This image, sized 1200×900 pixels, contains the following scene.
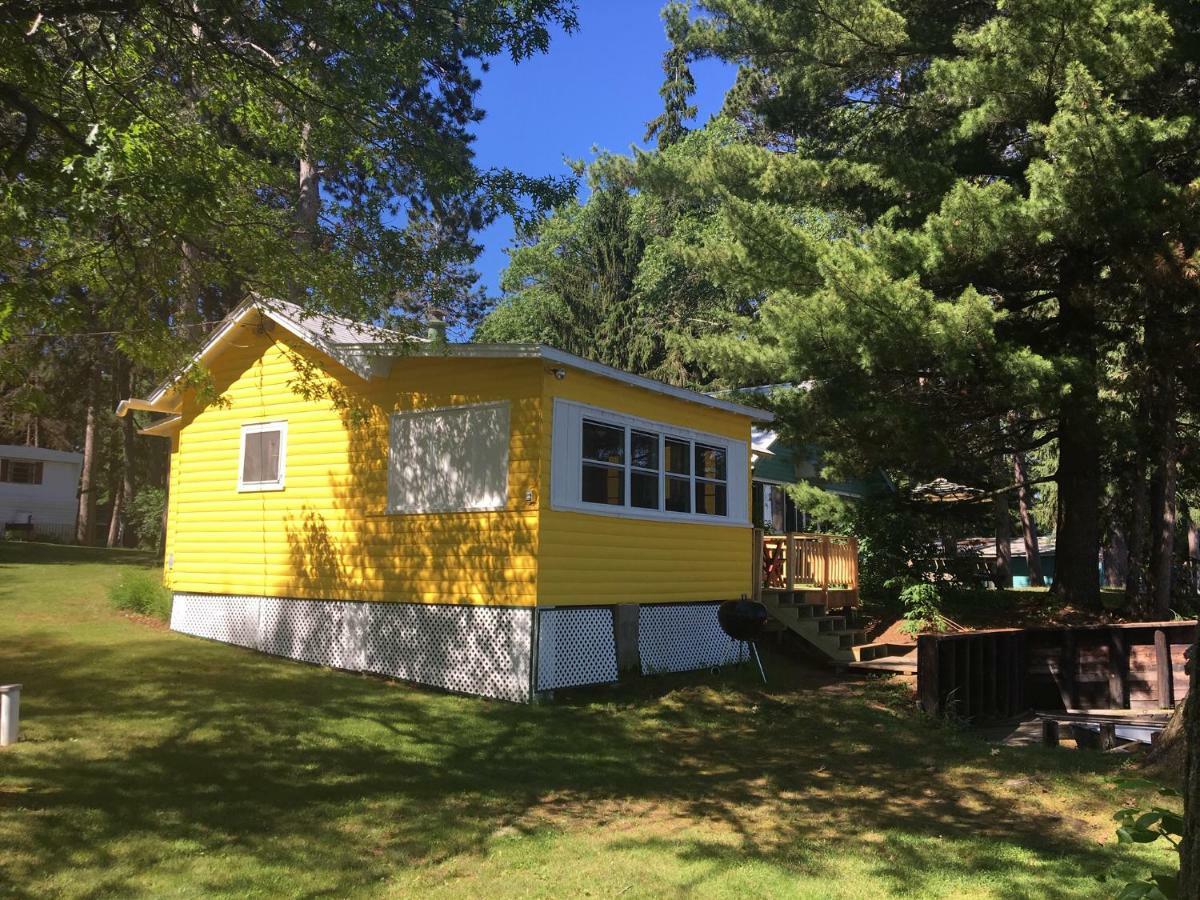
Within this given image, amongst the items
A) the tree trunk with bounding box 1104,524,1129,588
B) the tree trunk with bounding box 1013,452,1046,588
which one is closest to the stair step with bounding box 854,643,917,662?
the tree trunk with bounding box 1013,452,1046,588

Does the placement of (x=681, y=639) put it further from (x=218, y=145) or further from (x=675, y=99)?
(x=675, y=99)

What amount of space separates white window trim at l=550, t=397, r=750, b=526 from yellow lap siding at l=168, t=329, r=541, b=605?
0.32 metres

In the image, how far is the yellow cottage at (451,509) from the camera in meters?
10.5

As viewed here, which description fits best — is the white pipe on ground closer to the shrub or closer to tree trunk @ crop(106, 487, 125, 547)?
the shrub

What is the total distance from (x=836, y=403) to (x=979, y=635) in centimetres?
413

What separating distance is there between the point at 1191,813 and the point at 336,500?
1109cm

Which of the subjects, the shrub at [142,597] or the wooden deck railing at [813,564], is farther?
the wooden deck railing at [813,564]

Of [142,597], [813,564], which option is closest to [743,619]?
[813,564]

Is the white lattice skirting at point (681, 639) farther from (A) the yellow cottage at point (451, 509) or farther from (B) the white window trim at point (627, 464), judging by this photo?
(B) the white window trim at point (627, 464)

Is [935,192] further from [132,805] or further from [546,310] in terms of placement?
[546,310]

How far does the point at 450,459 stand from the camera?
439 inches

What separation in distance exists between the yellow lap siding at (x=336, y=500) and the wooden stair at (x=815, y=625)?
5.43m

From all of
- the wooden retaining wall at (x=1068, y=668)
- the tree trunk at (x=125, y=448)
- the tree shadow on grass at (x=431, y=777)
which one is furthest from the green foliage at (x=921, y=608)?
the tree trunk at (x=125, y=448)

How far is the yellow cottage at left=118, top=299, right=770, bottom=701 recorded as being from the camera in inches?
413
